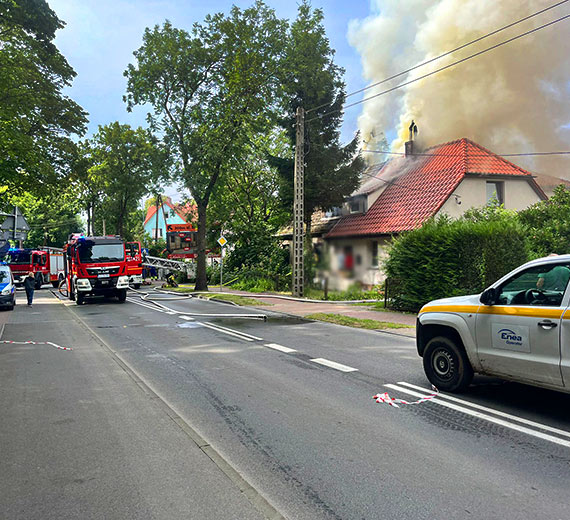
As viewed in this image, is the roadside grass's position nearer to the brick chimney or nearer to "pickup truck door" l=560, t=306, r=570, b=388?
"pickup truck door" l=560, t=306, r=570, b=388

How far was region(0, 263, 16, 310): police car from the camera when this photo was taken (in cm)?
1858

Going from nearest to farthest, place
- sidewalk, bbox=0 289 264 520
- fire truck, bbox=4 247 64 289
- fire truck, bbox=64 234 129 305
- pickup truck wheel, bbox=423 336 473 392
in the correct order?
sidewalk, bbox=0 289 264 520
pickup truck wheel, bbox=423 336 473 392
fire truck, bbox=64 234 129 305
fire truck, bbox=4 247 64 289

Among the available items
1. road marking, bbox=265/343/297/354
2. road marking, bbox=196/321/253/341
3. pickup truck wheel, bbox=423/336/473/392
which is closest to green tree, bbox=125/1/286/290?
road marking, bbox=196/321/253/341

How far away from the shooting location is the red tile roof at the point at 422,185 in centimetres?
2362

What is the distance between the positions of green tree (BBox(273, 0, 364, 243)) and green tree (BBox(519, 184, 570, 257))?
11070 millimetres

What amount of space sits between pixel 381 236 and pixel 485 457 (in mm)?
20260

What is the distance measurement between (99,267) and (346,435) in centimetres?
1855

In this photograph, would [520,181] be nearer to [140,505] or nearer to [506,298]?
[506,298]

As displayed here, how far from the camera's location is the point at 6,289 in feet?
61.4

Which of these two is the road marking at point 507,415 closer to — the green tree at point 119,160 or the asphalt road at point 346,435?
the asphalt road at point 346,435

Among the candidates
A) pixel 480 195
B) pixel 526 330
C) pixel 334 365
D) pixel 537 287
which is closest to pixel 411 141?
pixel 480 195

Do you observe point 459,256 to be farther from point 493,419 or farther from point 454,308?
point 493,419

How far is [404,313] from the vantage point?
1540 centimetres

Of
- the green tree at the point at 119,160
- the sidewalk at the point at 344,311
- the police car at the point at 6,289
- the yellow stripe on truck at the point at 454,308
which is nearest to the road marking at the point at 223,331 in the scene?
the sidewalk at the point at 344,311
